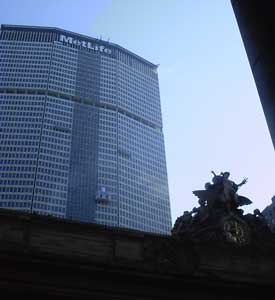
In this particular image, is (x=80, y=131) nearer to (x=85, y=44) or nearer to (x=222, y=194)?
(x=85, y=44)

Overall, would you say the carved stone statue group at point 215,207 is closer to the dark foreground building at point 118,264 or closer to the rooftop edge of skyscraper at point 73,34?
the dark foreground building at point 118,264

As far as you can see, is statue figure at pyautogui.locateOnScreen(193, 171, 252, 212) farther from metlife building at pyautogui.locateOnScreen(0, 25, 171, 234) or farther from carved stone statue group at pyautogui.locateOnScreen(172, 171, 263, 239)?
metlife building at pyautogui.locateOnScreen(0, 25, 171, 234)

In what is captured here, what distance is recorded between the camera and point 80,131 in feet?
439

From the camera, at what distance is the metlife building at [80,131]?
11625 cm

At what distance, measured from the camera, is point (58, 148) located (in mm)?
125375

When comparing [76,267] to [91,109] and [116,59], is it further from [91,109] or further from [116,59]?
[116,59]

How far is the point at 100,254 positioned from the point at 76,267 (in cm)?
150

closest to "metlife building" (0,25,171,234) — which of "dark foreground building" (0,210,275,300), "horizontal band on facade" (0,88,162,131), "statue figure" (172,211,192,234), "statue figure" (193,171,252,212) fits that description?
"horizontal band on facade" (0,88,162,131)

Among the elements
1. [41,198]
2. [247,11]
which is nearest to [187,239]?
[247,11]

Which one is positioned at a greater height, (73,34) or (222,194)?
(73,34)

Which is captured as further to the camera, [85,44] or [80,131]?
[85,44]

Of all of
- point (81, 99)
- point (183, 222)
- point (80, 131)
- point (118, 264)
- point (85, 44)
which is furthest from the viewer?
point (85, 44)

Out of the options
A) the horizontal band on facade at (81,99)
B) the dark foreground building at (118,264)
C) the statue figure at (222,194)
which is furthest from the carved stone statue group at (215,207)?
the horizontal band on facade at (81,99)

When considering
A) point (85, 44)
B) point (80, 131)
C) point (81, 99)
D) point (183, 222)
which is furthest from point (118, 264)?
point (85, 44)
